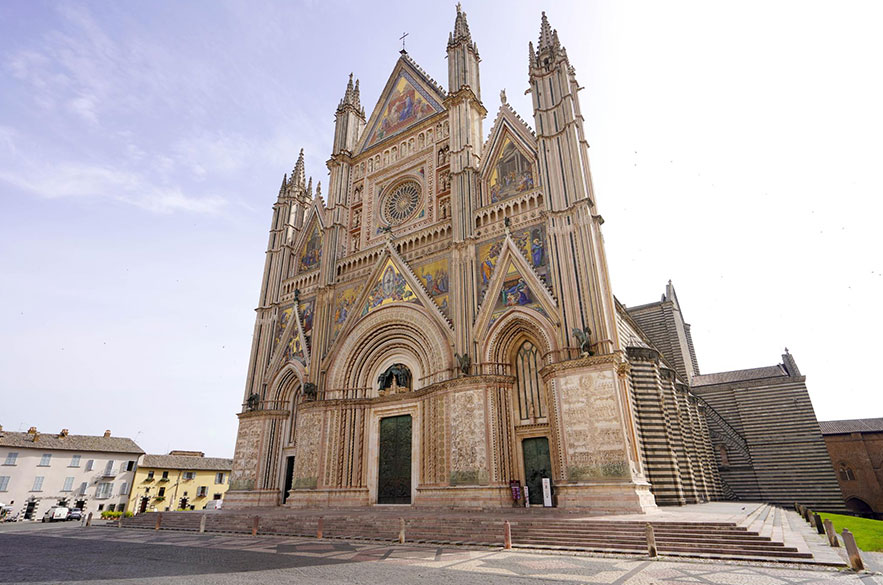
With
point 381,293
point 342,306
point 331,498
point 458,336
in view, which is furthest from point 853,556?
point 342,306

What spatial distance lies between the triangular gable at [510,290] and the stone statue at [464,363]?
1.21m

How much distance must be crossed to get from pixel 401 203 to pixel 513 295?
9880 mm

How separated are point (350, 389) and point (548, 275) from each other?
10775 mm

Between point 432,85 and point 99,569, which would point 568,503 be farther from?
point 432,85

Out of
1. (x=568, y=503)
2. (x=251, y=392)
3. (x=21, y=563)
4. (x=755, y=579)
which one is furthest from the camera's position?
(x=251, y=392)

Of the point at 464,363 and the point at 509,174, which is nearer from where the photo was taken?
the point at 464,363

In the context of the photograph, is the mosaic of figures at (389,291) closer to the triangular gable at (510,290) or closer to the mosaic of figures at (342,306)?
the mosaic of figures at (342,306)

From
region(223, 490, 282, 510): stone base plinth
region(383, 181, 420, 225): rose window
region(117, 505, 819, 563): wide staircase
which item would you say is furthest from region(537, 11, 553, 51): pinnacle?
region(223, 490, 282, 510): stone base plinth

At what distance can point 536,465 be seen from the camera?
688 inches

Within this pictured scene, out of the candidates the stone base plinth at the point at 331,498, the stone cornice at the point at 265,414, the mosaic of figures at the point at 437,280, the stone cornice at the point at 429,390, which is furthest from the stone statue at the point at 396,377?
the stone cornice at the point at 265,414

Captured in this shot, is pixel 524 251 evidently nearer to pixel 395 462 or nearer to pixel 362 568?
pixel 395 462

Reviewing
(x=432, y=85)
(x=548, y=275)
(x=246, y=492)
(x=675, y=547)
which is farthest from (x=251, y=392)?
(x=675, y=547)

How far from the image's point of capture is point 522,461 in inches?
698

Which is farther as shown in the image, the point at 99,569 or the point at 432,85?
the point at 432,85
